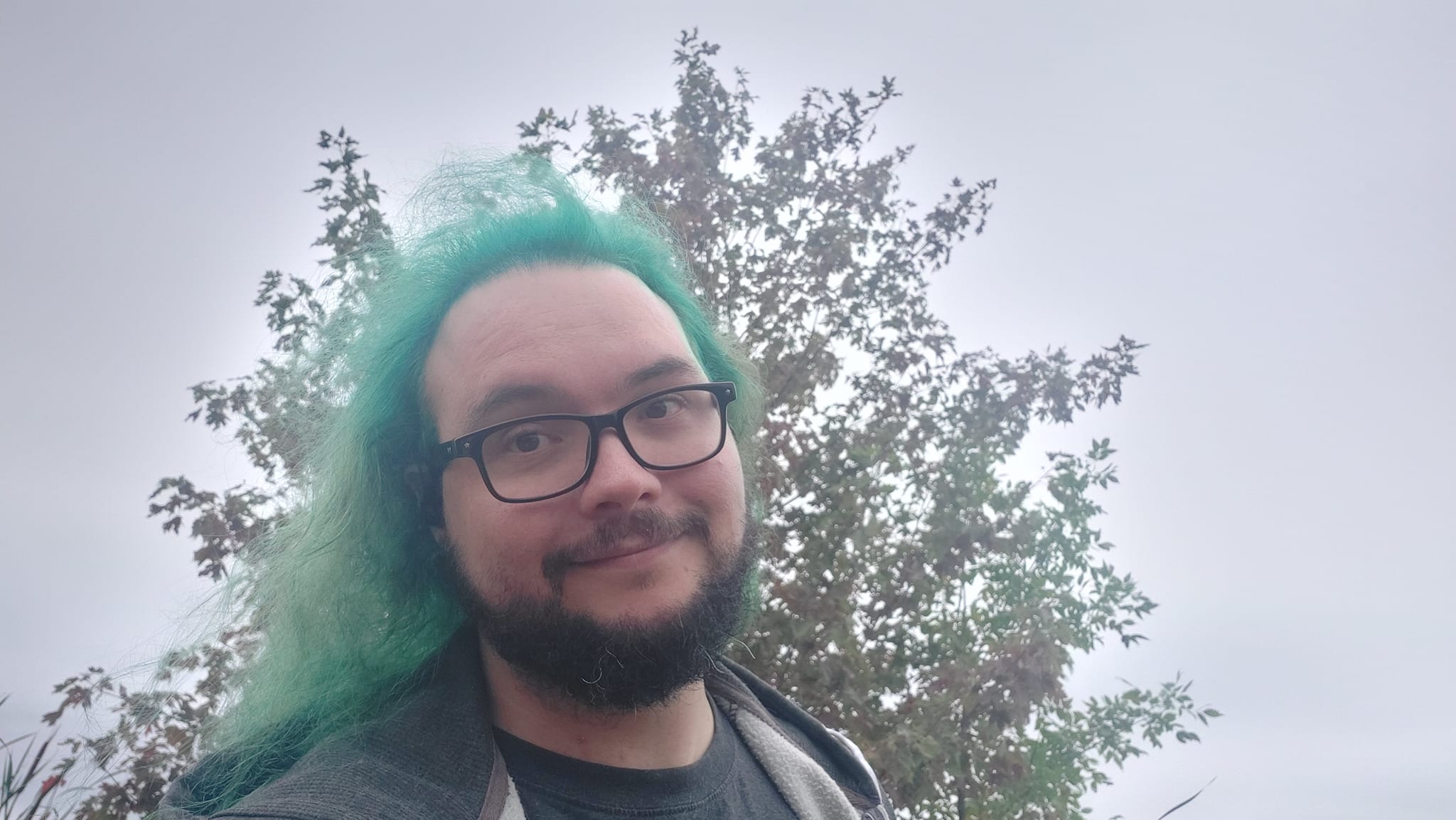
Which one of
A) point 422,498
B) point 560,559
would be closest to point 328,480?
point 422,498

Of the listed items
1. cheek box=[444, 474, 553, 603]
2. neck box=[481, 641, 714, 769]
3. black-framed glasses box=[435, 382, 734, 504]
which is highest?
black-framed glasses box=[435, 382, 734, 504]

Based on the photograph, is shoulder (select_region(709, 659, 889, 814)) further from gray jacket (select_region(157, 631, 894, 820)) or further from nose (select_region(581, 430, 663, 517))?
nose (select_region(581, 430, 663, 517))

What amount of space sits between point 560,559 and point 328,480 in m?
0.64

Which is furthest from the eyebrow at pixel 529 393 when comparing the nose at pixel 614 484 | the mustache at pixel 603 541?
the mustache at pixel 603 541

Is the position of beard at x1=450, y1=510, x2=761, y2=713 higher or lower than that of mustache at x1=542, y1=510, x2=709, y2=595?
lower

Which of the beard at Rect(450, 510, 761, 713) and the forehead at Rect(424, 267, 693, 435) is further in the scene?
the forehead at Rect(424, 267, 693, 435)

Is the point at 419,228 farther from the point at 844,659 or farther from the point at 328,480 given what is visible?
the point at 844,659

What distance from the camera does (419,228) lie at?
6.51 ft

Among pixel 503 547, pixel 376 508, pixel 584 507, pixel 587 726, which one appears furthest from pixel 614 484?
pixel 376 508

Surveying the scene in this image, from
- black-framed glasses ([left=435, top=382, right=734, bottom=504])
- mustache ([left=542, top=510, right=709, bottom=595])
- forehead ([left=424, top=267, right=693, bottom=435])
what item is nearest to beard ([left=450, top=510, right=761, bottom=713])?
mustache ([left=542, top=510, right=709, bottom=595])

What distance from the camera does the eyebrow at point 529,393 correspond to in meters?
1.52

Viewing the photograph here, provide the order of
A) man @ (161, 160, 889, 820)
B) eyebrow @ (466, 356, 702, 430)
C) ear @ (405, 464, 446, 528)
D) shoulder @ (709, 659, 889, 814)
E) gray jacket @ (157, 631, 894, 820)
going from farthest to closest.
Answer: shoulder @ (709, 659, 889, 814), ear @ (405, 464, 446, 528), eyebrow @ (466, 356, 702, 430), man @ (161, 160, 889, 820), gray jacket @ (157, 631, 894, 820)

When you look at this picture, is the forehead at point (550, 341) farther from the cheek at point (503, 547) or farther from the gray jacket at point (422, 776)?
the gray jacket at point (422, 776)

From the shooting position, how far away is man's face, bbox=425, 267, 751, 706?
1.43 m
